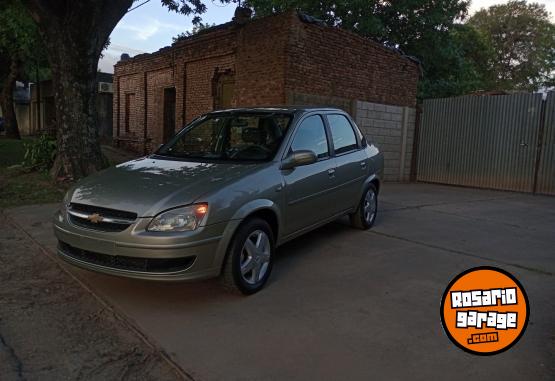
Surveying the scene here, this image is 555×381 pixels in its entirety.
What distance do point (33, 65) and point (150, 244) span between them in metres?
25.7

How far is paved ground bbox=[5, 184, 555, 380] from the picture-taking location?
2.91 meters

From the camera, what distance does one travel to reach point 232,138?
196 inches

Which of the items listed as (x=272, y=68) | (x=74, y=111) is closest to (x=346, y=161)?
(x=272, y=68)

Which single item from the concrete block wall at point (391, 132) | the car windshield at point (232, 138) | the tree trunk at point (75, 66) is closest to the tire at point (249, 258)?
the car windshield at point (232, 138)

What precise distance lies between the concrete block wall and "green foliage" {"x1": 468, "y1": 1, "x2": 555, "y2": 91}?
20543 mm

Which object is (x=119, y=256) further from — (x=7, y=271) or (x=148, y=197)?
(x=7, y=271)

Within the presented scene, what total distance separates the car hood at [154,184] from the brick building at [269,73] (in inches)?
253

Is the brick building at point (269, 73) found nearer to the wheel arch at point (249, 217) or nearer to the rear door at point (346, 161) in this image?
the rear door at point (346, 161)

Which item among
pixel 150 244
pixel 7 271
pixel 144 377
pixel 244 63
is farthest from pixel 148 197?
pixel 244 63

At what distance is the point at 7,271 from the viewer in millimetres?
4574

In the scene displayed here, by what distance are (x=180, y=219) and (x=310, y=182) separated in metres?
1.72

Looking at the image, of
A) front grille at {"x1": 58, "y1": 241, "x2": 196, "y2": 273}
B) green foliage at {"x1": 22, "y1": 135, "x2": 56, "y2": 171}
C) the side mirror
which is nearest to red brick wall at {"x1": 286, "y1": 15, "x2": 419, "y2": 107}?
green foliage at {"x1": 22, "y1": 135, "x2": 56, "y2": 171}

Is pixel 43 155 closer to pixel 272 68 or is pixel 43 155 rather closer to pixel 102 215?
pixel 272 68

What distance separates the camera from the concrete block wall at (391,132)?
40.2 ft
